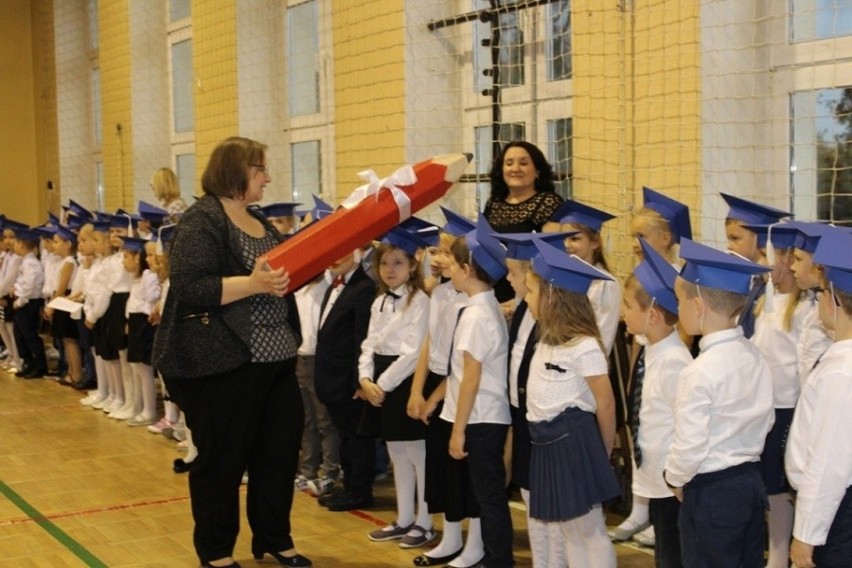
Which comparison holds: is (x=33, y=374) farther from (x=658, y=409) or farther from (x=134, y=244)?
(x=658, y=409)

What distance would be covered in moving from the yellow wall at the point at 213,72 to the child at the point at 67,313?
59.8 inches

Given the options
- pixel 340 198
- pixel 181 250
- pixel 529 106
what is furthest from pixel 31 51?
pixel 181 250

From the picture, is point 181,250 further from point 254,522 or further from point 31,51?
point 31,51

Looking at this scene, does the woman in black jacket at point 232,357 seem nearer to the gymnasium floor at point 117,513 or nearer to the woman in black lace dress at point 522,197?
the gymnasium floor at point 117,513

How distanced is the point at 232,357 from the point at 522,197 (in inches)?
68.6

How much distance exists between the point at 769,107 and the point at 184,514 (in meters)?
3.40

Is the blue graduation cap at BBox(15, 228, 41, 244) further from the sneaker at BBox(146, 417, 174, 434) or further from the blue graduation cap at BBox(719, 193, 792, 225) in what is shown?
the blue graduation cap at BBox(719, 193, 792, 225)

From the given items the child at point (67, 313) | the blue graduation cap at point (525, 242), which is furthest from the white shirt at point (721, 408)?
the child at point (67, 313)

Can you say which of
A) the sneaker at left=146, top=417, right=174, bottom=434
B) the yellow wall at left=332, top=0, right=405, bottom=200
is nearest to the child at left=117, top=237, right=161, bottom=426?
the sneaker at left=146, top=417, right=174, bottom=434

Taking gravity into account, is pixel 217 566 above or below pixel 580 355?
below

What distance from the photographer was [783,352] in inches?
155

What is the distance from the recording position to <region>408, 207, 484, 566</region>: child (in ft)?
15.0

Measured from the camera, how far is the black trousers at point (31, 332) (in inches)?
403

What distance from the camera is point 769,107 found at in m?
5.37
